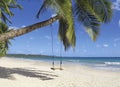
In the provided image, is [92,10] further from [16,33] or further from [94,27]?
[16,33]

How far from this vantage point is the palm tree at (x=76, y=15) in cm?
1136

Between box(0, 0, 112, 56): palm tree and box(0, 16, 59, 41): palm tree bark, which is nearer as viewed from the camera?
box(0, 16, 59, 41): palm tree bark

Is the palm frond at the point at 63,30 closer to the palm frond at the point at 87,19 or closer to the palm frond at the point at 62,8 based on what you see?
the palm frond at the point at 87,19

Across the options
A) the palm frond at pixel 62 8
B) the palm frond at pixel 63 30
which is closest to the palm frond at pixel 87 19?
the palm frond at pixel 62 8

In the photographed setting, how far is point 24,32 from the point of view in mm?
11336

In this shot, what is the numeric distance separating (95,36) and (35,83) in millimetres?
3562

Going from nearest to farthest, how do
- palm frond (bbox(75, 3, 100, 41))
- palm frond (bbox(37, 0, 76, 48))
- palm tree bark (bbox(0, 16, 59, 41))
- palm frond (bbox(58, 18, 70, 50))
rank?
palm tree bark (bbox(0, 16, 59, 41))
palm frond (bbox(37, 0, 76, 48))
palm frond (bbox(75, 3, 100, 41))
palm frond (bbox(58, 18, 70, 50))

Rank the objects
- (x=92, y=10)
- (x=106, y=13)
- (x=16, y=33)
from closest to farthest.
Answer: (x=16, y=33), (x=92, y=10), (x=106, y=13)

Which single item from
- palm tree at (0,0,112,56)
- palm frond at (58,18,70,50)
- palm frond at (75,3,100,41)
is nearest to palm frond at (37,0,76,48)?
palm tree at (0,0,112,56)

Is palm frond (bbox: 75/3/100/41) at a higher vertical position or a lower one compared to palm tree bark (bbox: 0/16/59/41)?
higher

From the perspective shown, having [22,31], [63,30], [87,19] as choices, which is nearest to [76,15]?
[87,19]

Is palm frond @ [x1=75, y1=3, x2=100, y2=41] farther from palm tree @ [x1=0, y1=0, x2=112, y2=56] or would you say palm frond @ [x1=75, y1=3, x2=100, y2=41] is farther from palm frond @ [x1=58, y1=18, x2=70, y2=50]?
palm frond @ [x1=58, y1=18, x2=70, y2=50]

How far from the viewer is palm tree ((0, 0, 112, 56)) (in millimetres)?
11359

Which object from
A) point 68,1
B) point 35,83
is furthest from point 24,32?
point 35,83
